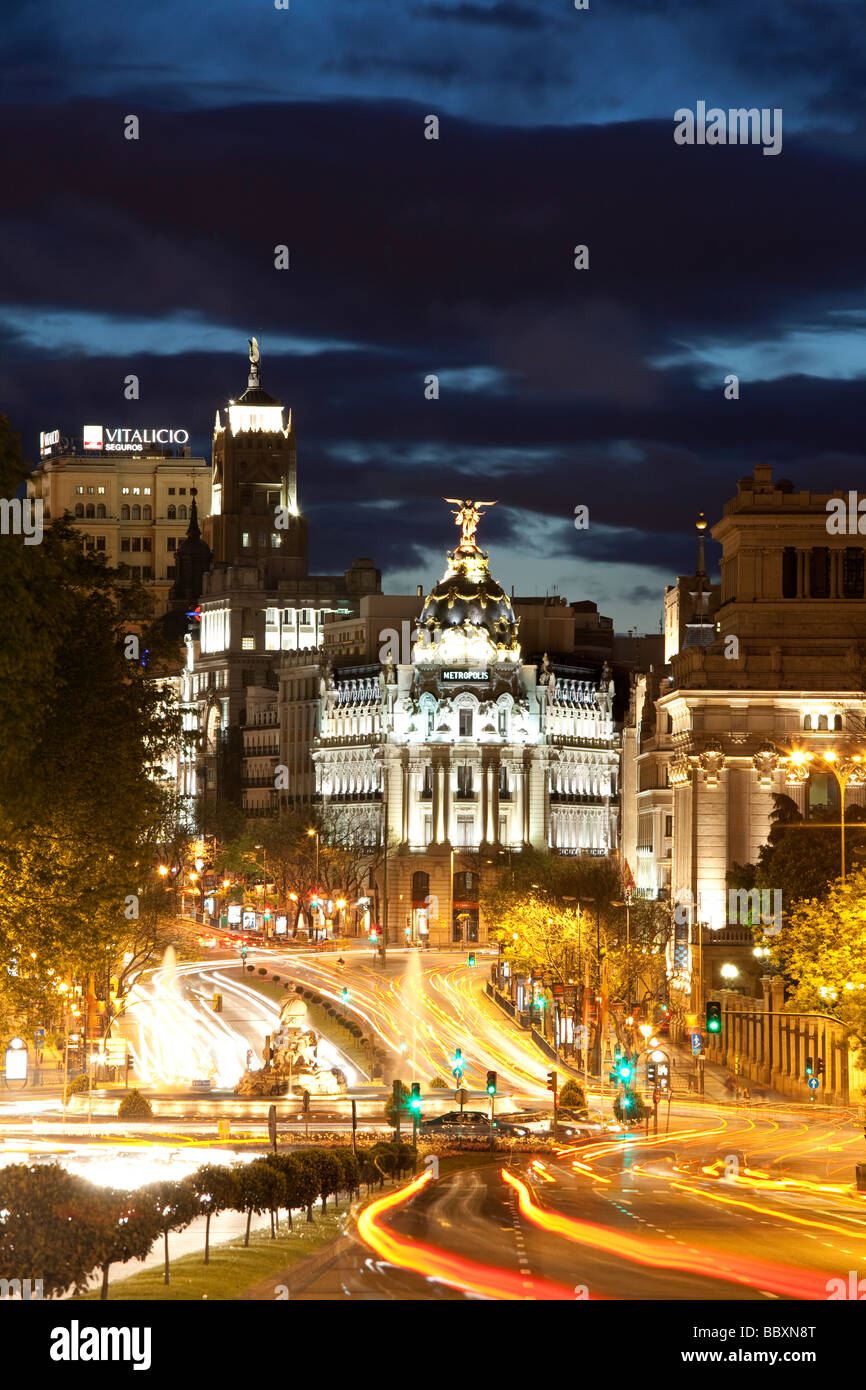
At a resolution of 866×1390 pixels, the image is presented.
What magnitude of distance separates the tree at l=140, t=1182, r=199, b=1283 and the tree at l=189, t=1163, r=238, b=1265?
0.82m

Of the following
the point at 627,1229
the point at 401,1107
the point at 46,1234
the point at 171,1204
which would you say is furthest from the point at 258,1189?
the point at 401,1107

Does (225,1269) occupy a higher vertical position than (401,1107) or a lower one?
lower

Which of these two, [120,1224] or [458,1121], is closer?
[120,1224]

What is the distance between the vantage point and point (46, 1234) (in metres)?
33.9

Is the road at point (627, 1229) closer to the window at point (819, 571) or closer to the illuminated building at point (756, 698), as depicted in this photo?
the illuminated building at point (756, 698)

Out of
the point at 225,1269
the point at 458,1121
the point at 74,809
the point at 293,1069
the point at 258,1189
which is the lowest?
the point at 225,1269

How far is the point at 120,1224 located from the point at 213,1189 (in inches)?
268

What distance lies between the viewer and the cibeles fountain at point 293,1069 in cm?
9906

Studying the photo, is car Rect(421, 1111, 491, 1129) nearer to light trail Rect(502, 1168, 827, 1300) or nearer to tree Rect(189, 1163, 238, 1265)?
light trail Rect(502, 1168, 827, 1300)

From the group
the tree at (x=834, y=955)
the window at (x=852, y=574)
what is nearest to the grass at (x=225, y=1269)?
the tree at (x=834, y=955)

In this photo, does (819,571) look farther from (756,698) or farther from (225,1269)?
(225,1269)

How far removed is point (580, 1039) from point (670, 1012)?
5.43 meters

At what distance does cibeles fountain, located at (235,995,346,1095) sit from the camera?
99.1m
